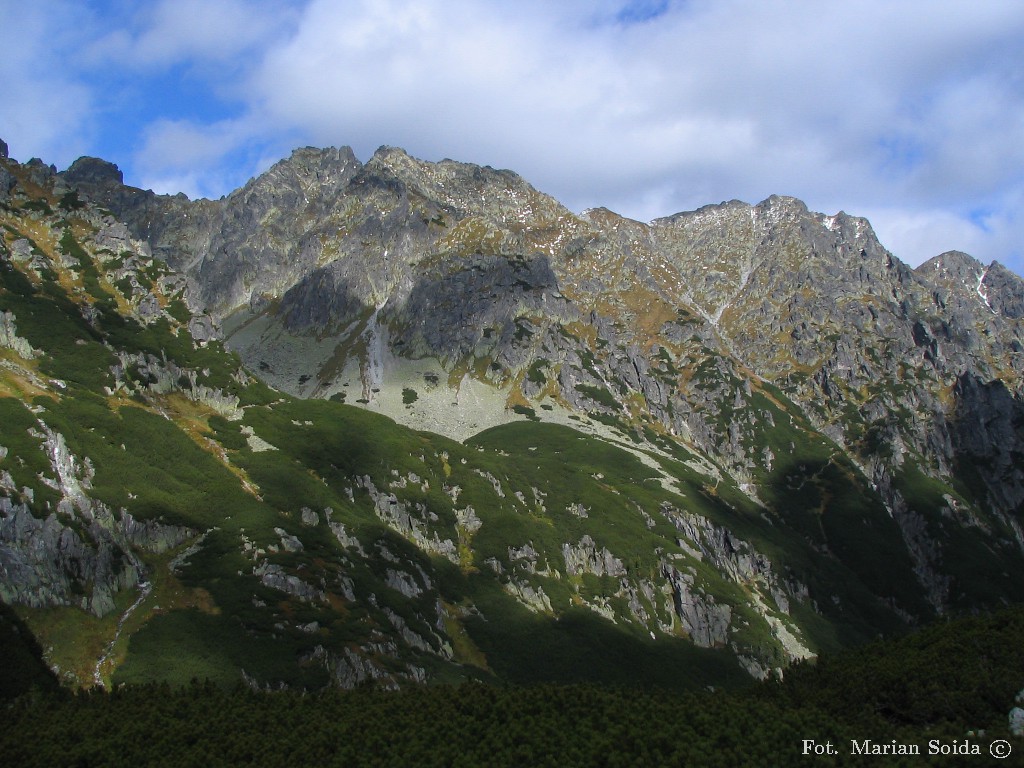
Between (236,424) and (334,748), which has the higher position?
(236,424)

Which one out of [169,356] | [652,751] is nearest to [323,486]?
[169,356]

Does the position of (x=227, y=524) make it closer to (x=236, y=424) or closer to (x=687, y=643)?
(x=236, y=424)

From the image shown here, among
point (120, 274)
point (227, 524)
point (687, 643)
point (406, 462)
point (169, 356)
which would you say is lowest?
point (687, 643)

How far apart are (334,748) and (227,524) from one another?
72095 millimetres

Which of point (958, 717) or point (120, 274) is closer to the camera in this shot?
point (958, 717)

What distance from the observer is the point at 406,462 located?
17800cm

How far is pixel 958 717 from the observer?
53.5m

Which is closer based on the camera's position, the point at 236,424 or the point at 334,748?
the point at 334,748

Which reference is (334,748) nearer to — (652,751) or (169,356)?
(652,751)

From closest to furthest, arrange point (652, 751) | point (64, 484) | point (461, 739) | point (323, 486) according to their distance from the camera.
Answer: point (652, 751), point (461, 739), point (64, 484), point (323, 486)

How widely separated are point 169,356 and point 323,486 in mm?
47814

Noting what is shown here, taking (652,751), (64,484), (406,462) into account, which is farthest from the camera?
(406,462)

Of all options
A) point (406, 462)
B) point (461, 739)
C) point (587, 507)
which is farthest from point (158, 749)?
point (587, 507)

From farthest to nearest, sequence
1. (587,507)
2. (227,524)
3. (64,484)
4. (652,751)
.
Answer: (587,507)
(227,524)
(64,484)
(652,751)
